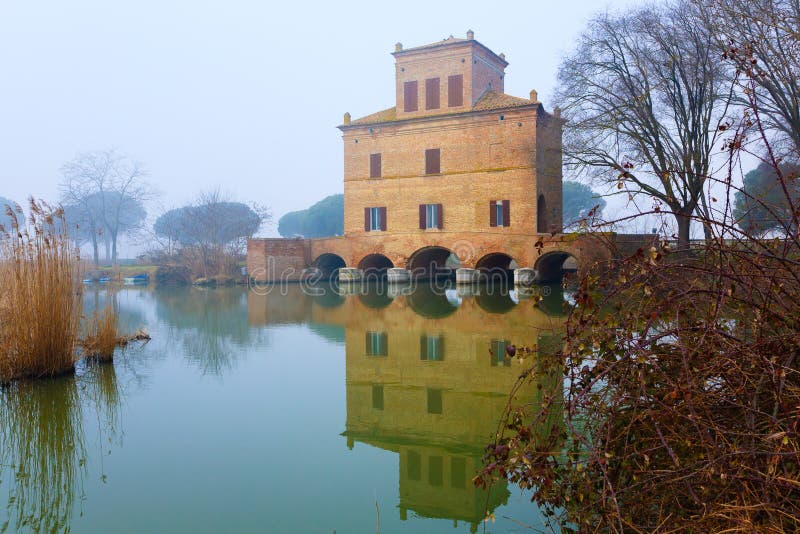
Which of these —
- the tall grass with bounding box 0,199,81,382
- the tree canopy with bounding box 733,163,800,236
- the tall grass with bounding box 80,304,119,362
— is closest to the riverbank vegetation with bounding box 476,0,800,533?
the tree canopy with bounding box 733,163,800,236

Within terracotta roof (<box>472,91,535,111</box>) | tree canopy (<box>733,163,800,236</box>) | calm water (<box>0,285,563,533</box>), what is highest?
terracotta roof (<box>472,91,535,111</box>)

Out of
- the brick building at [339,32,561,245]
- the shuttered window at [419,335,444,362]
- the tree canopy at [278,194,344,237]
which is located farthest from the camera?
the tree canopy at [278,194,344,237]

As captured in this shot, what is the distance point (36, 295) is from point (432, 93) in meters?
22.3

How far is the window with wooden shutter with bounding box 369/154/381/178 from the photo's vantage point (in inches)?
1133

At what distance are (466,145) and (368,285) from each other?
24.7 feet

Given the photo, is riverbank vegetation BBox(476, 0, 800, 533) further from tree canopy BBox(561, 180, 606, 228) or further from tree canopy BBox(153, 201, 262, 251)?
tree canopy BBox(561, 180, 606, 228)

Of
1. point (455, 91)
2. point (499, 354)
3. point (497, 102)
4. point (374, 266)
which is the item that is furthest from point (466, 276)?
point (499, 354)

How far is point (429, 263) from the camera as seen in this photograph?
30672mm

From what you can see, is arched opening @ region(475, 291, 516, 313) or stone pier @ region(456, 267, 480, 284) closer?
arched opening @ region(475, 291, 516, 313)

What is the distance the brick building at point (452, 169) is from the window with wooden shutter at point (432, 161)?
0.14 ft

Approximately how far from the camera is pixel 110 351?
394 inches

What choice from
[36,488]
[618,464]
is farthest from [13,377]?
[618,464]

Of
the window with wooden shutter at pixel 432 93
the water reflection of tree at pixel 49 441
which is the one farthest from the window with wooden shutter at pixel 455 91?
the water reflection of tree at pixel 49 441

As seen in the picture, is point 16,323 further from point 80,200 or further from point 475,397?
point 80,200
